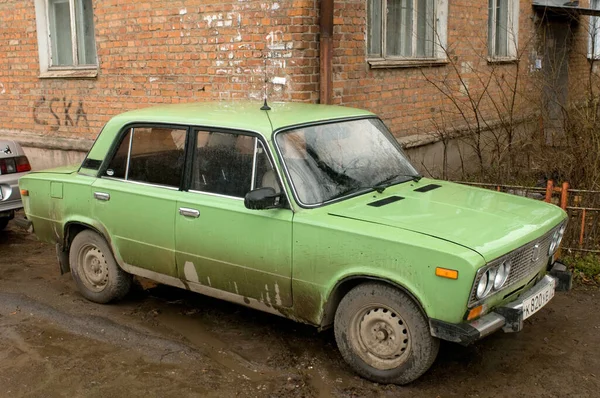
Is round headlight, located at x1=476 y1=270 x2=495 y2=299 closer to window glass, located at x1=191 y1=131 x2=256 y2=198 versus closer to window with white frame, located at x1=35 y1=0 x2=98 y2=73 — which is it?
window glass, located at x1=191 y1=131 x2=256 y2=198

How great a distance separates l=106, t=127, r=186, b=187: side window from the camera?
5094 millimetres

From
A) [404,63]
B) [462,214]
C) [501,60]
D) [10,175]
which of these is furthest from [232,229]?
[501,60]

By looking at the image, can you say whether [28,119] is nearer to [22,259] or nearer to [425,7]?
[22,259]

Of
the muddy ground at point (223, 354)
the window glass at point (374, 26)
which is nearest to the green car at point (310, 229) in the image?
the muddy ground at point (223, 354)

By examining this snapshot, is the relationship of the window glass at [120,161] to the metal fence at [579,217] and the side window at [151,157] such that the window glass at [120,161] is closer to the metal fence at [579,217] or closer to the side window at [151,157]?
the side window at [151,157]

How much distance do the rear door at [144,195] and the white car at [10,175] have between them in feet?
7.52

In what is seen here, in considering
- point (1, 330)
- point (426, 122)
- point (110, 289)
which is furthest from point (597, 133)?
point (1, 330)

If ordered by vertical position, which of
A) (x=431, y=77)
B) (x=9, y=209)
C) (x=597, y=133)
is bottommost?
(x=9, y=209)

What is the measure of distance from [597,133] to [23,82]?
26.7ft

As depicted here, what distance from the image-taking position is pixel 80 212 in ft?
18.3

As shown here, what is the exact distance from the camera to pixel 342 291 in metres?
4.42

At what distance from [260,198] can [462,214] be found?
4.30 ft

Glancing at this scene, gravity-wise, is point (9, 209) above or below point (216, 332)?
above

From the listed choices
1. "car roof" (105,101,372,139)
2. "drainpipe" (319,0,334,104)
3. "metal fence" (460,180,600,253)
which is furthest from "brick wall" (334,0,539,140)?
"car roof" (105,101,372,139)
